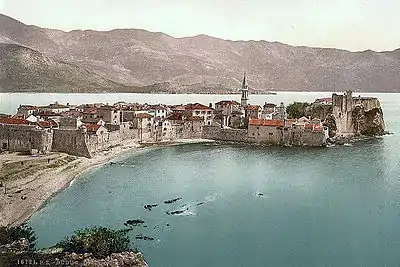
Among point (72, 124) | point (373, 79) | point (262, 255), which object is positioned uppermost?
point (373, 79)

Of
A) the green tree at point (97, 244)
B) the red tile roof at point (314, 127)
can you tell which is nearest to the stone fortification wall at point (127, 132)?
the red tile roof at point (314, 127)

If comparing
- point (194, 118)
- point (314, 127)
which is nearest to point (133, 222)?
point (314, 127)

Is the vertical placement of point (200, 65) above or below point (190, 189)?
above

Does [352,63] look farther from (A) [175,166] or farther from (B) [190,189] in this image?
(B) [190,189]

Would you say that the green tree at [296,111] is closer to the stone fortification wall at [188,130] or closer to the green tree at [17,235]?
the stone fortification wall at [188,130]

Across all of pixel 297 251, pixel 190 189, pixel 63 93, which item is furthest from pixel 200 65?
pixel 297 251

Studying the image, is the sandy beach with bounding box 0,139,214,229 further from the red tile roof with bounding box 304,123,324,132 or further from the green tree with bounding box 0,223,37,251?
the red tile roof with bounding box 304,123,324,132

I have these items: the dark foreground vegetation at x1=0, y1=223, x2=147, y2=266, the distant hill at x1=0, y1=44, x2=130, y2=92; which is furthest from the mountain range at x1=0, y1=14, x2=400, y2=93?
the dark foreground vegetation at x1=0, y1=223, x2=147, y2=266
